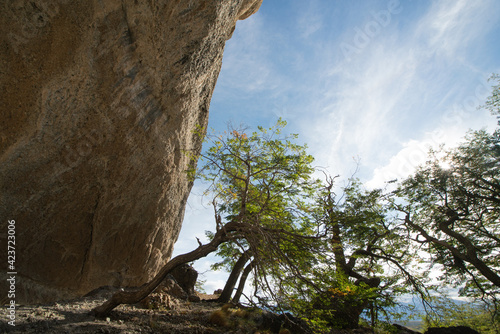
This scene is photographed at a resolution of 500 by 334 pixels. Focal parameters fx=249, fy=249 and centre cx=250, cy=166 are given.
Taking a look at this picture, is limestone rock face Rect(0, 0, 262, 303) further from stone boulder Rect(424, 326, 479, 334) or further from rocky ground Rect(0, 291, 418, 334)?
stone boulder Rect(424, 326, 479, 334)

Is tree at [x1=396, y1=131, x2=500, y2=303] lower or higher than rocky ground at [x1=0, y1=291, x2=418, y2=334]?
higher

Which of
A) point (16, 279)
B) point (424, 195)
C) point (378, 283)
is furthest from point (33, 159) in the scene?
point (424, 195)

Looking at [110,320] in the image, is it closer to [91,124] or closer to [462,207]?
[91,124]

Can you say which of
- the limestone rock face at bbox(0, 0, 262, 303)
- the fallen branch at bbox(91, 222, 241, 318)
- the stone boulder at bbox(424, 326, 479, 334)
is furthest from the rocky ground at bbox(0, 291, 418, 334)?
the stone boulder at bbox(424, 326, 479, 334)

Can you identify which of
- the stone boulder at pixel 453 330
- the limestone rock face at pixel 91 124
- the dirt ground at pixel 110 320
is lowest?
the dirt ground at pixel 110 320

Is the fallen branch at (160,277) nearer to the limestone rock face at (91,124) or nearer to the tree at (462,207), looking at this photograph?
the limestone rock face at (91,124)

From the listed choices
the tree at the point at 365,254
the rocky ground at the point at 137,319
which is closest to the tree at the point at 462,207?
the tree at the point at 365,254

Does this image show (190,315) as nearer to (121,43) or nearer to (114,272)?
(114,272)

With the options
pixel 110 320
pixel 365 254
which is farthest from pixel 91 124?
pixel 365 254

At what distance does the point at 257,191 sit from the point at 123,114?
14.1ft

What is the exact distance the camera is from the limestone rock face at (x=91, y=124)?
5.98 metres

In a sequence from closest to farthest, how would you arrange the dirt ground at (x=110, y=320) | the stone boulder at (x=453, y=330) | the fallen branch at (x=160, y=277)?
the dirt ground at (x=110, y=320)
the fallen branch at (x=160, y=277)
the stone boulder at (x=453, y=330)

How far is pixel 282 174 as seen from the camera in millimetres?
5816

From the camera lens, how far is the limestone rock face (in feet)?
19.6
